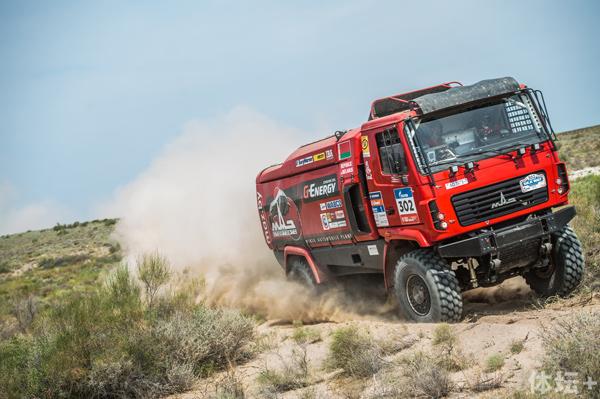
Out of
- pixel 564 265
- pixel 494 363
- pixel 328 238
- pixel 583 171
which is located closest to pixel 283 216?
pixel 328 238

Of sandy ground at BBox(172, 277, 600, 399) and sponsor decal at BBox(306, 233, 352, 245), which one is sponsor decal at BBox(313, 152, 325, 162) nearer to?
sponsor decal at BBox(306, 233, 352, 245)

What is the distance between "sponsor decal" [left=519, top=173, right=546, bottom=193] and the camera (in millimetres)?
9000

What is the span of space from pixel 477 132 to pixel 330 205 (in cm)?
308

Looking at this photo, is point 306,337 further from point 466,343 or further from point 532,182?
point 532,182

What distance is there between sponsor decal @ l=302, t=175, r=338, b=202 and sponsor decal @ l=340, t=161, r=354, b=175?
0.29 metres

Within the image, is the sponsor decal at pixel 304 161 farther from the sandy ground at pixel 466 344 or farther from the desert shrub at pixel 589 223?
the desert shrub at pixel 589 223

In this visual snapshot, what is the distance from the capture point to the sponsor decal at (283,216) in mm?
12898

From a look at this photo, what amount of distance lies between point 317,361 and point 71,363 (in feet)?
10.6

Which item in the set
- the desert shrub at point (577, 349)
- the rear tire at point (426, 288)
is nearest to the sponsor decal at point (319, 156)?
the rear tire at point (426, 288)

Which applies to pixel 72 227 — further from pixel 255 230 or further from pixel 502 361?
pixel 502 361

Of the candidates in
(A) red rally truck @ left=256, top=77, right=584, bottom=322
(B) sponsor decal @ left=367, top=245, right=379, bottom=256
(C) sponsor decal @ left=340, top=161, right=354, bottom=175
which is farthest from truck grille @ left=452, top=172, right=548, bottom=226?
(C) sponsor decal @ left=340, top=161, right=354, bottom=175

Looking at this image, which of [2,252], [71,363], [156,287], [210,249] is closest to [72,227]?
[2,252]

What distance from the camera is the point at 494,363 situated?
6.46 metres

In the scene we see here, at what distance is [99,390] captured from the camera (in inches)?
343
